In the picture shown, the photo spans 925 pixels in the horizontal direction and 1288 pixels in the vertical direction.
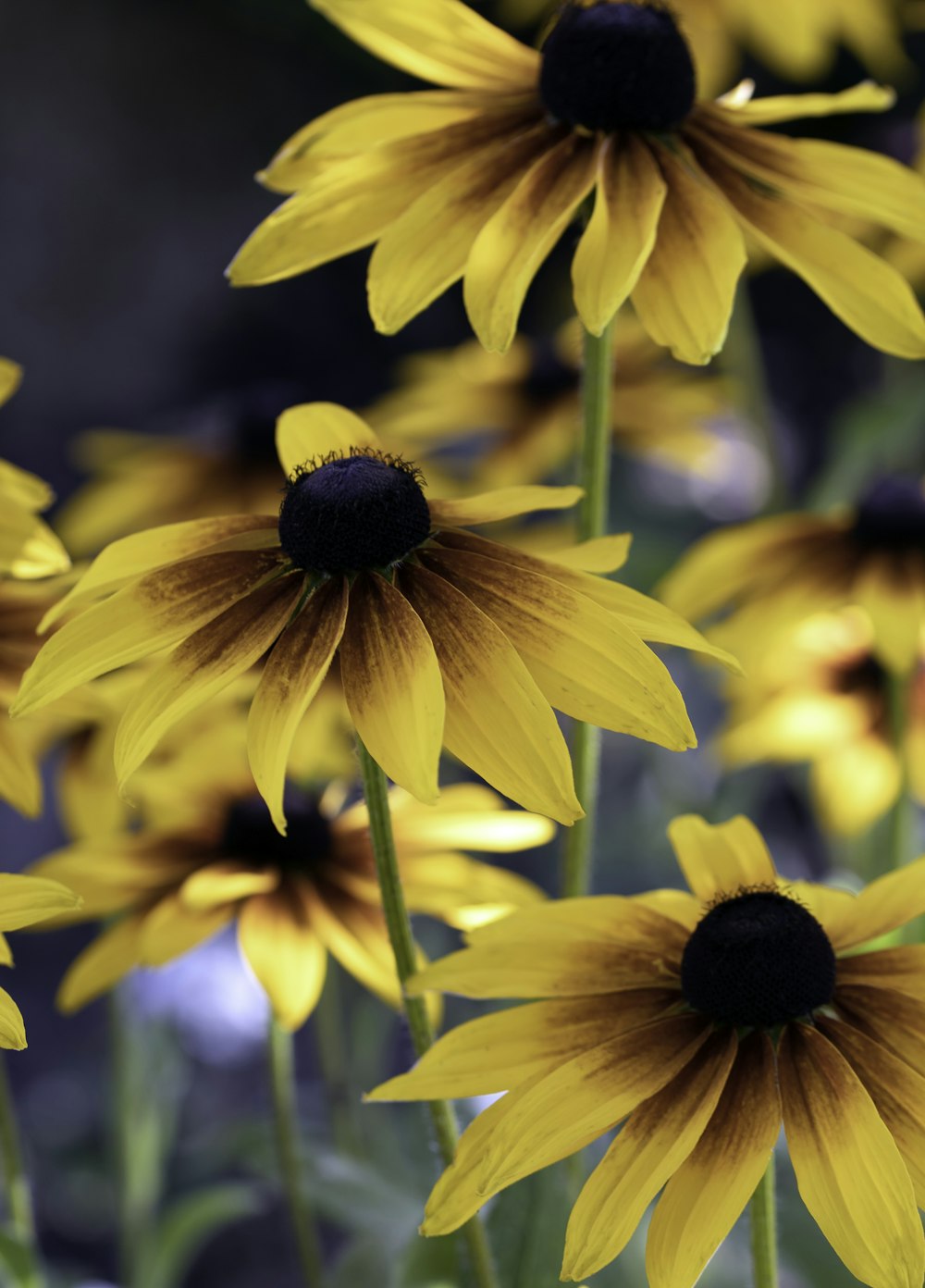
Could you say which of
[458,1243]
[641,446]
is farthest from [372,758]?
[641,446]

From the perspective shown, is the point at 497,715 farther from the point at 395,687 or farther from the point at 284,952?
the point at 284,952

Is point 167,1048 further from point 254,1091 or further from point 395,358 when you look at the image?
point 395,358

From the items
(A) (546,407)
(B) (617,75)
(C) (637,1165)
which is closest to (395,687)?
(C) (637,1165)

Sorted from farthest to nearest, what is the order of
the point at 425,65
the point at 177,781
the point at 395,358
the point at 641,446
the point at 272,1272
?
1. the point at 395,358
2. the point at 272,1272
3. the point at 641,446
4. the point at 177,781
5. the point at 425,65

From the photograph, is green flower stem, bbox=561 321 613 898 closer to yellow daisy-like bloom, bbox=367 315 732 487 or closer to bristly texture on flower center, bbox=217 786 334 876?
bristly texture on flower center, bbox=217 786 334 876

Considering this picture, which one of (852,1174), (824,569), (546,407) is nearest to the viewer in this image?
(852,1174)

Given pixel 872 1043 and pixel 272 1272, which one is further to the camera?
pixel 272 1272

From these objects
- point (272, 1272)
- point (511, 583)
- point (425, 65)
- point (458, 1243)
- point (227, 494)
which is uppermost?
point (425, 65)

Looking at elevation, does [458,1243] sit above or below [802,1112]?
below
